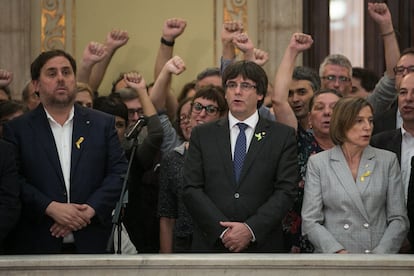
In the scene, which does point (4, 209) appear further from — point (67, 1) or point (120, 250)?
point (67, 1)

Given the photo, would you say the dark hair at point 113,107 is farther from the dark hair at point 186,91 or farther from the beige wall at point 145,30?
the beige wall at point 145,30

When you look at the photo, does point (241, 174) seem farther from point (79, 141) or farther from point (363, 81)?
point (363, 81)

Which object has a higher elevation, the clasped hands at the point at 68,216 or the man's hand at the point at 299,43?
the man's hand at the point at 299,43

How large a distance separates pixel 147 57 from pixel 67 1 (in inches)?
31.0

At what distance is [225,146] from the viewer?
5852mm

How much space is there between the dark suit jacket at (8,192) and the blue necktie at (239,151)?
1.15m

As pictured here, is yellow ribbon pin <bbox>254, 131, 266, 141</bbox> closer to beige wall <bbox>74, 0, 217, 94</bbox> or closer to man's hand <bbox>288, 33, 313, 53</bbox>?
man's hand <bbox>288, 33, 313, 53</bbox>

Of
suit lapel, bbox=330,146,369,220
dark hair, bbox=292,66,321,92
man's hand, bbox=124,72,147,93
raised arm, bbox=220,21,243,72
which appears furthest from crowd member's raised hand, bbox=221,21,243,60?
suit lapel, bbox=330,146,369,220

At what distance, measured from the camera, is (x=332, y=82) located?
283 inches

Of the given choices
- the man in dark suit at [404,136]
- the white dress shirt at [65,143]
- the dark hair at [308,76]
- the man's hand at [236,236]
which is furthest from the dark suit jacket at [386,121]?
the white dress shirt at [65,143]

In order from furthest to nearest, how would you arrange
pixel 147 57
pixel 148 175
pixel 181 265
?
pixel 147 57 < pixel 148 175 < pixel 181 265

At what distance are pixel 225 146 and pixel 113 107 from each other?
4.64ft

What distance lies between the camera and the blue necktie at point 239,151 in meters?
5.82

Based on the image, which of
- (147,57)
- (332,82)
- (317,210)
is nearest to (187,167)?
(317,210)
